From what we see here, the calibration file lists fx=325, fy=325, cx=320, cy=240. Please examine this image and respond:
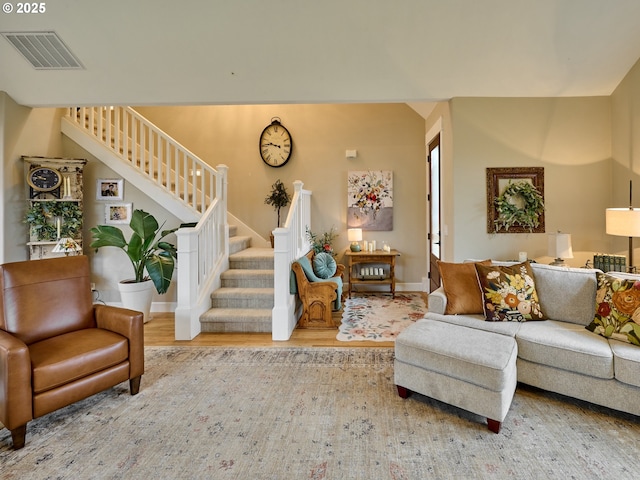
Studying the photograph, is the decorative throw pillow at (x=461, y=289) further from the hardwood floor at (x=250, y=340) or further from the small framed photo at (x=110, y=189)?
the small framed photo at (x=110, y=189)

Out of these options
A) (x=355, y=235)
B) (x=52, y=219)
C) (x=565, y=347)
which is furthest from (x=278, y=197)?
(x=565, y=347)

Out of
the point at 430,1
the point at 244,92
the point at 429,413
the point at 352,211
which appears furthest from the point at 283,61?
the point at 429,413

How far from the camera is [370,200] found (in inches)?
221

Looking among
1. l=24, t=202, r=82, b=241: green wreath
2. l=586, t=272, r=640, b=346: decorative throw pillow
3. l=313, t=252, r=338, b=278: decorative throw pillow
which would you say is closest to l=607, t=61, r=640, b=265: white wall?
l=586, t=272, r=640, b=346: decorative throw pillow

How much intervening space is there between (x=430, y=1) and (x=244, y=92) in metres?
2.06

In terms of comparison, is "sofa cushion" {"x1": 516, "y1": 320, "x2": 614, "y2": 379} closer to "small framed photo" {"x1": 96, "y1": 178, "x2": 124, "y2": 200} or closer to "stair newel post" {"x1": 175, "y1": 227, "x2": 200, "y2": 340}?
"stair newel post" {"x1": 175, "y1": 227, "x2": 200, "y2": 340}

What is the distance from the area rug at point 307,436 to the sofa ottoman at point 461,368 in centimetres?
14

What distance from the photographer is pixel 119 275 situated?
4637 millimetres

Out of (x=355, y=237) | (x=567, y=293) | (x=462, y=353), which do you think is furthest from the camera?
(x=355, y=237)

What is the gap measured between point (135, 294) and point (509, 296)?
409 centimetres

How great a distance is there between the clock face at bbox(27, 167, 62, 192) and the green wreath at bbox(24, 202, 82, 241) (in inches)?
7.8

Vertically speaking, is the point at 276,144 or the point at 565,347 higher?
the point at 276,144

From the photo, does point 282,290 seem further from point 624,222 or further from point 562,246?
point 624,222

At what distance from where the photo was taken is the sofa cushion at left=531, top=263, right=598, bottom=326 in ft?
8.45
